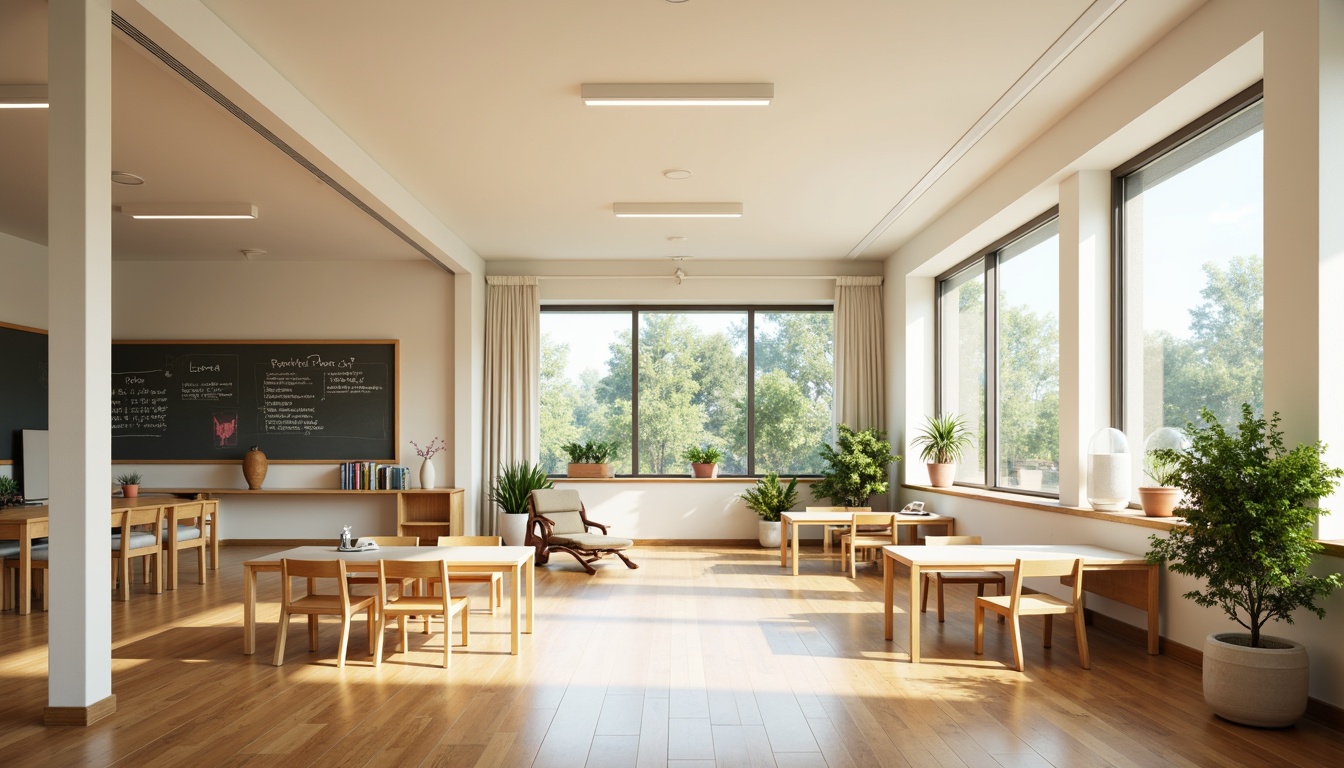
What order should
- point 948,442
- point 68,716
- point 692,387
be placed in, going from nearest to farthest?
point 68,716 → point 948,442 → point 692,387

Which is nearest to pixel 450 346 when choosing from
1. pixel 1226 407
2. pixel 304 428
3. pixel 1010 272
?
pixel 304 428

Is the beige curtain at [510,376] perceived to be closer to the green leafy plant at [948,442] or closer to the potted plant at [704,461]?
the potted plant at [704,461]

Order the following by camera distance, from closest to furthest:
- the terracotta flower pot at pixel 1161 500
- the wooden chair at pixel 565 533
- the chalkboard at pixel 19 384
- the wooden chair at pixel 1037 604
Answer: the wooden chair at pixel 1037 604, the terracotta flower pot at pixel 1161 500, the wooden chair at pixel 565 533, the chalkboard at pixel 19 384

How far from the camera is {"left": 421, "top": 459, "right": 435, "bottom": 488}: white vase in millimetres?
9727

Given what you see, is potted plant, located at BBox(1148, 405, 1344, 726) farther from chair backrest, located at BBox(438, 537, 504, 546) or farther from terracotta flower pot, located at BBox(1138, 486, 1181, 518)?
chair backrest, located at BBox(438, 537, 504, 546)

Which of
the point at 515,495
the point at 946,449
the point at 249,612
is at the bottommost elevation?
the point at 249,612

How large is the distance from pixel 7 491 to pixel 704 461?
669cm

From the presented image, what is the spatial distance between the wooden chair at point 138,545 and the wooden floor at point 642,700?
0.79 meters

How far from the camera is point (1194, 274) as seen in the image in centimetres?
538

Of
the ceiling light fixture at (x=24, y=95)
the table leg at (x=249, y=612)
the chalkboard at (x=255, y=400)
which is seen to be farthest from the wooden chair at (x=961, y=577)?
the chalkboard at (x=255, y=400)

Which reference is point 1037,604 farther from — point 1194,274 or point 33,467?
point 33,467

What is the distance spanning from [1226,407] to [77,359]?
553 cm

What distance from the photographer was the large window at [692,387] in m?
11.1

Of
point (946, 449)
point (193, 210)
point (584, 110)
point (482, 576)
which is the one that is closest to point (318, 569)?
point (482, 576)
